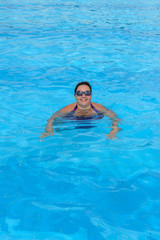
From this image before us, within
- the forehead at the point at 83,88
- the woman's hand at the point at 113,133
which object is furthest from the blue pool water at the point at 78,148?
the forehead at the point at 83,88

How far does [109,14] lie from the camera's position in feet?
52.2

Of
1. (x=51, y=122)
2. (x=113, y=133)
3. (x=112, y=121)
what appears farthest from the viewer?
(x=112, y=121)

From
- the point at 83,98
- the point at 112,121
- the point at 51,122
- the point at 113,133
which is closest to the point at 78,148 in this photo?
the point at 113,133

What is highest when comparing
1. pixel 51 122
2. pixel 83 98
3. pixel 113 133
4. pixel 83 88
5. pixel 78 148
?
pixel 83 88

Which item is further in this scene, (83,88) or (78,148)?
(83,88)

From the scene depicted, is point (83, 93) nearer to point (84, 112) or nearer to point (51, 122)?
point (84, 112)

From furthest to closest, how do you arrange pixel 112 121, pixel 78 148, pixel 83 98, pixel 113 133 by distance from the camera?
pixel 112 121, pixel 83 98, pixel 113 133, pixel 78 148

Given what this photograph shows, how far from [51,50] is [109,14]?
7569 millimetres

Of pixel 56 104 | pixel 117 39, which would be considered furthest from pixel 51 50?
pixel 56 104

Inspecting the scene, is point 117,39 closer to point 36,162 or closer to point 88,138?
point 88,138

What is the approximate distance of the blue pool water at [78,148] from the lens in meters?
3.01

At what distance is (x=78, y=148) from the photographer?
14.0 feet

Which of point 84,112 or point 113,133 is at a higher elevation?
point 84,112

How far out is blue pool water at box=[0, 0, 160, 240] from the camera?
3.01 m
